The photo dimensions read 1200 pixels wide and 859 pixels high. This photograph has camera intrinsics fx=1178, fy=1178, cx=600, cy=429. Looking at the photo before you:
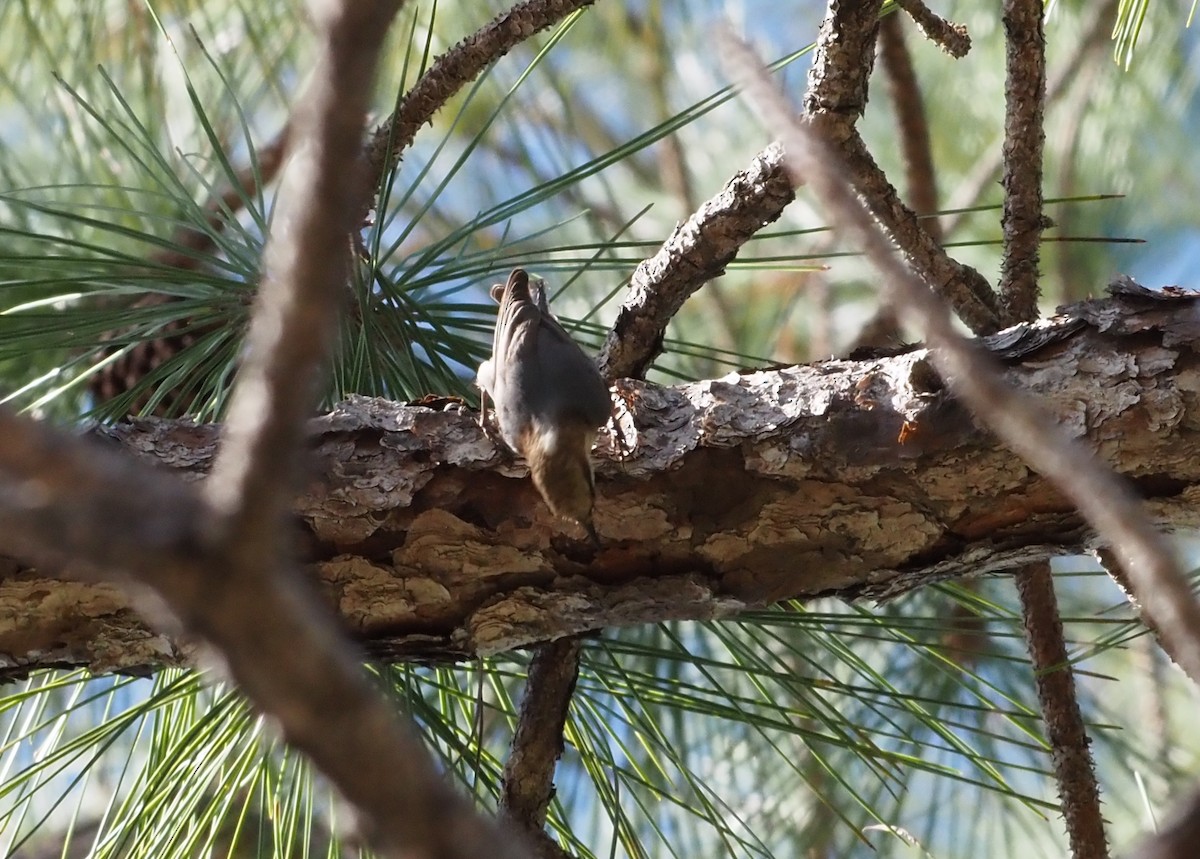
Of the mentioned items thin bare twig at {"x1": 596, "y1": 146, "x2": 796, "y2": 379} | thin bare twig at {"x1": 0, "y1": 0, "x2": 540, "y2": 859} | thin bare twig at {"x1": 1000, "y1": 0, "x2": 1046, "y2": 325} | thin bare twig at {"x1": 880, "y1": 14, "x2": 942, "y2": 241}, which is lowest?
thin bare twig at {"x1": 0, "y1": 0, "x2": 540, "y2": 859}

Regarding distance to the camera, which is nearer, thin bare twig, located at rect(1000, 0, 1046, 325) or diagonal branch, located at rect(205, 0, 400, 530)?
diagonal branch, located at rect(205, 0, 400, 530)

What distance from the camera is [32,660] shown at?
95cm

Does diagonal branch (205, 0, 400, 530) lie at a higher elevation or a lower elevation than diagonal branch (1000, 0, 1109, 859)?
lower

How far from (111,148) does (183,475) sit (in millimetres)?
1120

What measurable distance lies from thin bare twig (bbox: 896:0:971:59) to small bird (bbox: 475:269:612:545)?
0.44 meters

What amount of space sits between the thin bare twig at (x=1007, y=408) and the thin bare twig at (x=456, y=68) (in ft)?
2.39

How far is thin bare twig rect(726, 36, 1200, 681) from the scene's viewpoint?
375 millimetres

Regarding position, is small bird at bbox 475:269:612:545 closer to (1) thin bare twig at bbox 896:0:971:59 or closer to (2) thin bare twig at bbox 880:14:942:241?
(1) thin bare twig at bbox 896:0:971:59

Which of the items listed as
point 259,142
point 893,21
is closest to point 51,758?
point 259,142

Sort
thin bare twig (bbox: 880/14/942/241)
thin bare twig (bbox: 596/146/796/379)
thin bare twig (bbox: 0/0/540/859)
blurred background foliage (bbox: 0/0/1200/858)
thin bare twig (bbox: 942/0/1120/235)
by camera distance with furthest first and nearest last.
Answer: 1. thin bare twig (bbox: 942/0/1120/235)
2. thin bare twig (bbox: 880/14/942/241)
3. blurred background foliage (bbox: 0/0/1200/858)
4. thin bare twig (bbox: 596/146/796/379)
5. thin bare twig (bbox: 0/0/540/859)

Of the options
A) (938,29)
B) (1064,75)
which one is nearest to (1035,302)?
(938,29)

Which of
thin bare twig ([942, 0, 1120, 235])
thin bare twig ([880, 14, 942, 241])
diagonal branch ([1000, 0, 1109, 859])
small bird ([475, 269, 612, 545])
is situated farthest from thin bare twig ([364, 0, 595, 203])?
thin bare twig ([942, 0, 1120, 235])

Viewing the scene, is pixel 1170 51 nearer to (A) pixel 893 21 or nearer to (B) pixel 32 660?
(A) pixel 893 21

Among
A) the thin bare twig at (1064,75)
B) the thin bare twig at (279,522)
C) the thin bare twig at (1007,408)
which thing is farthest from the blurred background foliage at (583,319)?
the thin bare twig at (279,522)
